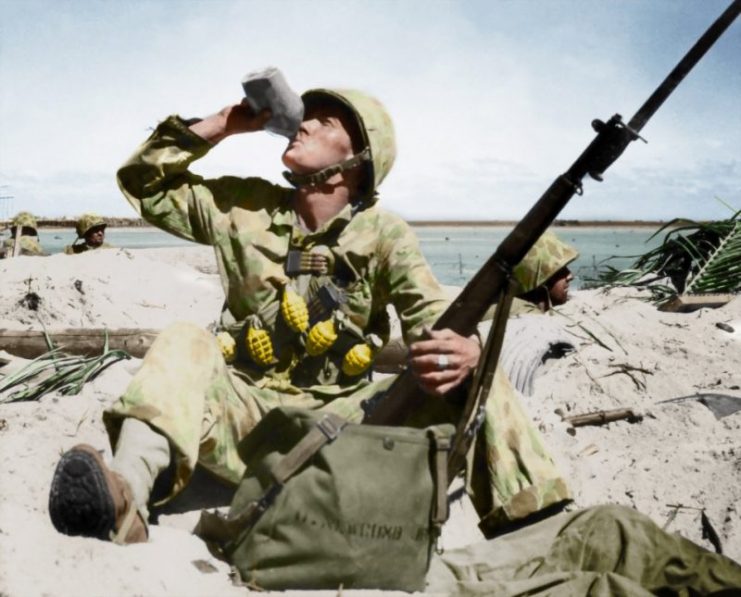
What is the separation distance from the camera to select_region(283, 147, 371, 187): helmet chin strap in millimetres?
3189

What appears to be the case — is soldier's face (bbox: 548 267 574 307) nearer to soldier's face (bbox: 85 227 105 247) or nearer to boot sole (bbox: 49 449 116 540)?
boot sole (bbox: 49 449 116 540)

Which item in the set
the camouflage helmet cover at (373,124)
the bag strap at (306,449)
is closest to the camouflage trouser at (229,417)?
the bag strap at (306,449)

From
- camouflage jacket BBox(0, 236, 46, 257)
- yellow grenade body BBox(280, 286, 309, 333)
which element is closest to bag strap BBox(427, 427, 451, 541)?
yellow grenade body BBox(280, 286, 309, 333)

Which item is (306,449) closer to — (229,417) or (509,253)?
(229,417)

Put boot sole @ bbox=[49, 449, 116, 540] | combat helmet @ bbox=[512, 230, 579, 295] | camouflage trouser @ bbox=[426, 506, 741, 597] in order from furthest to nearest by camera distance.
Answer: combat helmet @ bbox=[512, 230, 579, 295], camouflage trouser @ bbox=[426, 506, 741, 597], boot sole @ bbox=[49, 449, 116, 540]

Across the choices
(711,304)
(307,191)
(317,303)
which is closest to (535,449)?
(317,303)

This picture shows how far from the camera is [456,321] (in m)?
2.75

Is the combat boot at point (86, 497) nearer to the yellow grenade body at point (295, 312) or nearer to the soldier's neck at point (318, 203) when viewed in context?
the yellow grenade body at point (295, 312)

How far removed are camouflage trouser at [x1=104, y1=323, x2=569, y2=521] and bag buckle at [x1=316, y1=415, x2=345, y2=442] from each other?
0.46 metres

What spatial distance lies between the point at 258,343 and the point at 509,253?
104 cm

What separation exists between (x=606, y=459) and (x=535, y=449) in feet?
4.04

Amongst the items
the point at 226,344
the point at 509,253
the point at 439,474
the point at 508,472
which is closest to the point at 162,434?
the point at 226,344

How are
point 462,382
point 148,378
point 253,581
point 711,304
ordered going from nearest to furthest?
point 253,581 → point 148,378 → point 462,382 → point 711,304

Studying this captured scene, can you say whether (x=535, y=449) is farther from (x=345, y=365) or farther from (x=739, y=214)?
(x=739, y=214)
